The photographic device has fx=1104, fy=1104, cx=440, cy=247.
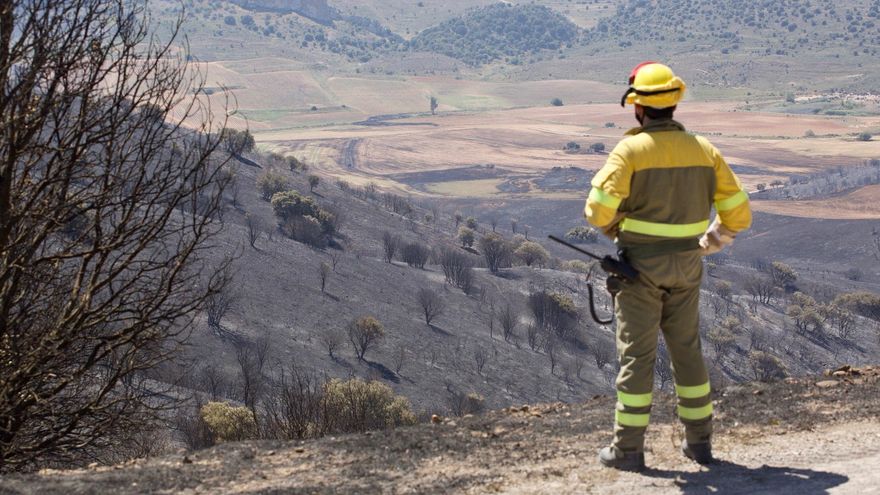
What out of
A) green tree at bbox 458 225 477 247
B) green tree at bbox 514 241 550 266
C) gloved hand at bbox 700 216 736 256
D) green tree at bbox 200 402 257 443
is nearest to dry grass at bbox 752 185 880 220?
green tree at bbox 514 241 550 266

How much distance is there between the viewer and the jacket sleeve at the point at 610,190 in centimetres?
584

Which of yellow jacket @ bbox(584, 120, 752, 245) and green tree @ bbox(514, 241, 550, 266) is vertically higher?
yellow jacket @ bbox(584, 120, 752, 245)

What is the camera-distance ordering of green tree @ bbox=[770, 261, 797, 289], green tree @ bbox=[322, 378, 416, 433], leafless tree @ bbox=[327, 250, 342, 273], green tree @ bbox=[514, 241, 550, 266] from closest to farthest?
green tree @ bbox=[322, 378, 416, 433] < leafless tree @ bbox=[327, 250, 342, 273] < green tree @ bbox=[514, 241, 550, 266] < green tree @ bbox=[770, 261, 797, 289]

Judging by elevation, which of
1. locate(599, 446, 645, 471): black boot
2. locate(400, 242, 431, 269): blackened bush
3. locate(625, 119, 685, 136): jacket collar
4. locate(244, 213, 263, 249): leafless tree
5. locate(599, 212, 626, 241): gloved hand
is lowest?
locate(400, 242, 431, 269): blackened bush

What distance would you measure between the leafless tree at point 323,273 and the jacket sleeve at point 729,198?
45174mm

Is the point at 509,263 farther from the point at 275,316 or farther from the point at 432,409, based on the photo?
the point at 432,409

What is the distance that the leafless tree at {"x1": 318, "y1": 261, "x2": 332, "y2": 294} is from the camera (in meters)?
51.5

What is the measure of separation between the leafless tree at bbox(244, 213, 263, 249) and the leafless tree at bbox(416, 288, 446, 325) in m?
9.14

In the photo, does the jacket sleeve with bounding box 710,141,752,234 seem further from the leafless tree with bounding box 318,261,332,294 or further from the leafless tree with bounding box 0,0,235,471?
the leafless tree with bounding box 318,261,332,294

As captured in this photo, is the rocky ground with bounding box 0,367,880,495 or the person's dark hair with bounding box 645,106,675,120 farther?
the person's dark hair with bounding box 645,106,675,120

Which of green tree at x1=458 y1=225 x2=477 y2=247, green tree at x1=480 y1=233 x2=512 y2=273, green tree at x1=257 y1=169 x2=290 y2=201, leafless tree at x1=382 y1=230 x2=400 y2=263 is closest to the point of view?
leafless tree at x1=382 y1=230 x2=400 y2=263

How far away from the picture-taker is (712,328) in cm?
5272

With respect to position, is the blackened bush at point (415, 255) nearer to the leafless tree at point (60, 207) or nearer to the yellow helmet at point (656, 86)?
the leafless tree at point (60, 207)

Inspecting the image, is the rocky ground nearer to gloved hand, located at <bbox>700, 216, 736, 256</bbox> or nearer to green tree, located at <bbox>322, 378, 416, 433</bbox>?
gloved hand, located at <bbox>700, 216, 736, 256</bbox>
